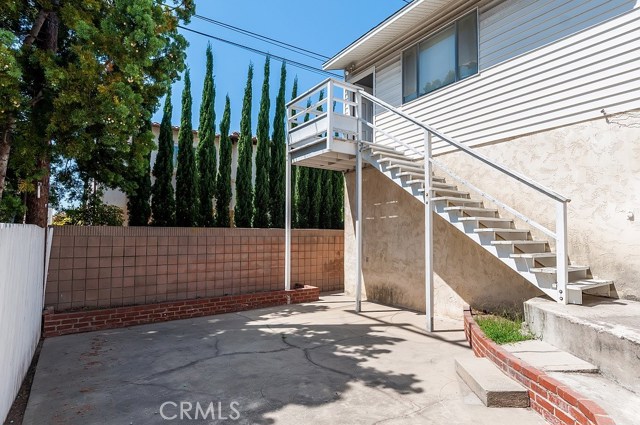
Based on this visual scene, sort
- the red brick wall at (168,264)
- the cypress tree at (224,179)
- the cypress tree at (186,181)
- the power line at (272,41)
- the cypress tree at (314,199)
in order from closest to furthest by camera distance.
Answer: the red brick wall at (168,264) → the cypress tree at (186,181) → the cypress tree at (224,179) → the power line at (272,41) → the cypress tree at (314,199)

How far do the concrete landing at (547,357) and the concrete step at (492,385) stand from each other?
24cm

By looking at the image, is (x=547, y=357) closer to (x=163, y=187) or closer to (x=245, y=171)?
(x=163, y=187)

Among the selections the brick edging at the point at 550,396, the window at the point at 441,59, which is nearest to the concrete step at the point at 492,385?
the brick edging at the point at 550,396

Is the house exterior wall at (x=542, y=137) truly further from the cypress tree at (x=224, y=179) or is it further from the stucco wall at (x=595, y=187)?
the cypress tree at (x=224, y=179)

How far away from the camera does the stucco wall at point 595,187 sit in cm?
424

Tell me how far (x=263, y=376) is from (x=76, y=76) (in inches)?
168

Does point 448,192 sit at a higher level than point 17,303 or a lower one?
higher

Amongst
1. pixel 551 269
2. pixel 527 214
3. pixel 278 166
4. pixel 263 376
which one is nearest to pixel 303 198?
pixel 278 166

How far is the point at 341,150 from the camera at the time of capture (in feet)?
22.0

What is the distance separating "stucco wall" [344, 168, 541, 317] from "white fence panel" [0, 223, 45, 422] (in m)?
5.71

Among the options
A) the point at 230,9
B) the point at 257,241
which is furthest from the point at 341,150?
the point at 230,9

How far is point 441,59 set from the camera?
6.73 meters

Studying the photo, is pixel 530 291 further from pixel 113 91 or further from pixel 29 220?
pixel 29 220

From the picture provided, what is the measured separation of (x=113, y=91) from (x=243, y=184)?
15.8 ft
